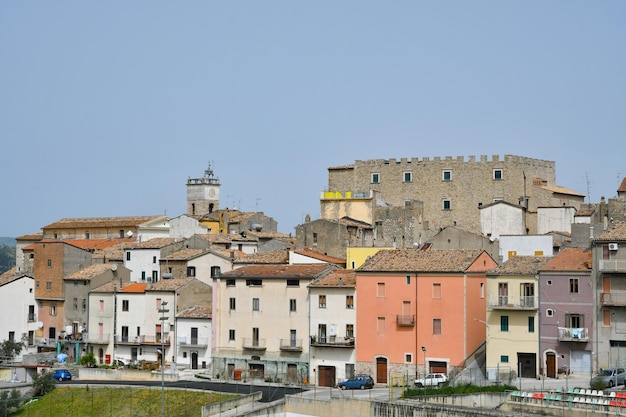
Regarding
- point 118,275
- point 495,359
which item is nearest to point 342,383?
point 495,359

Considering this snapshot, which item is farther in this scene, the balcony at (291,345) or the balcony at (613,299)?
the balcony at (291,345)

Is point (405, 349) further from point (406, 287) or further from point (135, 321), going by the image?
point (135, 321)

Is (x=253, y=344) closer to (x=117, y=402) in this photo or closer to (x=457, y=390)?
(x=117, y=402)

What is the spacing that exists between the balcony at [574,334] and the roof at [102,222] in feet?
164

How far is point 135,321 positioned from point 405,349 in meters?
20.9

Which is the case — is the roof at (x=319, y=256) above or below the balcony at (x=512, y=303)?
above

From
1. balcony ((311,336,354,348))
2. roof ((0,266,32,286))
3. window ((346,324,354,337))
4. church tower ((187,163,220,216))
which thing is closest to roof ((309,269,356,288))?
window ((346,324,354,337))

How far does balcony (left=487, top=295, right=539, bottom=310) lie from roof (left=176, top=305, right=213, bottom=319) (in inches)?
729

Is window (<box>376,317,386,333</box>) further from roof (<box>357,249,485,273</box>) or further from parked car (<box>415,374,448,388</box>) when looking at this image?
parked car (<box>415,374,448,388</box>)

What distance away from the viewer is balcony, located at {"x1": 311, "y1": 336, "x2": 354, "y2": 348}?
60250 mm

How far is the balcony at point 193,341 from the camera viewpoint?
6712 cm

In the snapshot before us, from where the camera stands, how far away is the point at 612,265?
5256 cm

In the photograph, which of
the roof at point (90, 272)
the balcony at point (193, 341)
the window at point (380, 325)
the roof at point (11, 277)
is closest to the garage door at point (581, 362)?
the window at point (380, 325)

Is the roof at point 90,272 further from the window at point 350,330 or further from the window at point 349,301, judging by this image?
Result: the window at point 350,330
